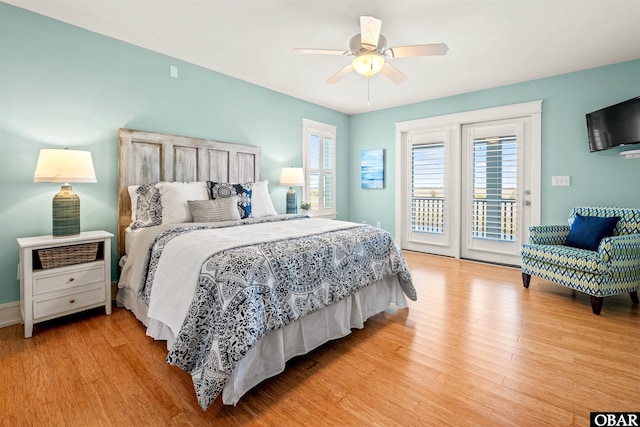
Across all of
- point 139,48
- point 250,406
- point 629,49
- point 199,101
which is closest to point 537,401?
point 250,406

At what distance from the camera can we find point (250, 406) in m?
1.58

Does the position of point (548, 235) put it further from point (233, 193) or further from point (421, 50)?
point (233, 193)

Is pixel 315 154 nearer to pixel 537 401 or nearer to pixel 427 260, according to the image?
pixel 427 260

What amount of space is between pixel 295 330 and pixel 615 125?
3972 millimetres

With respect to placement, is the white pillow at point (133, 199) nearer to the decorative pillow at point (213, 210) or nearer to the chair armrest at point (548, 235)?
the decorative pillow at point (213, 210)

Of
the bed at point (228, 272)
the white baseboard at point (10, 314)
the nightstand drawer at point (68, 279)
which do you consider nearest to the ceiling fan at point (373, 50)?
the bed at point (228, 272)

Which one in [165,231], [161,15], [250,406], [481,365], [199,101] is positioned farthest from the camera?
[199,101]

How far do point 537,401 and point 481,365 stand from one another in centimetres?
35

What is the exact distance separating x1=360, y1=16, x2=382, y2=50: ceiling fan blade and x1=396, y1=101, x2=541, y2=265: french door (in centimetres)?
285

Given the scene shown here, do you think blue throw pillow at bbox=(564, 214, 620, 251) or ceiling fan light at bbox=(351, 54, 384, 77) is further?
blue throw pillow at bbox=(564, 214, 620, 251)

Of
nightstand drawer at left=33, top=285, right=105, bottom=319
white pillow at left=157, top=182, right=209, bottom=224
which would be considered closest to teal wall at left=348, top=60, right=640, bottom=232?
white pillow at left=157, top=182, right=209, bottom=224

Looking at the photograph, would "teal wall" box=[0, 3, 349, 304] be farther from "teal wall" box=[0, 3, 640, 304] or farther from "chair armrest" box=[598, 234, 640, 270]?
"chair armrest" box=[598, 234, 640, 270]

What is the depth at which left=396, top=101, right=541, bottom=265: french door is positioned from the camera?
423 centimetres

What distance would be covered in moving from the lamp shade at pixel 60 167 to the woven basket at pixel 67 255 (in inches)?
21.6
